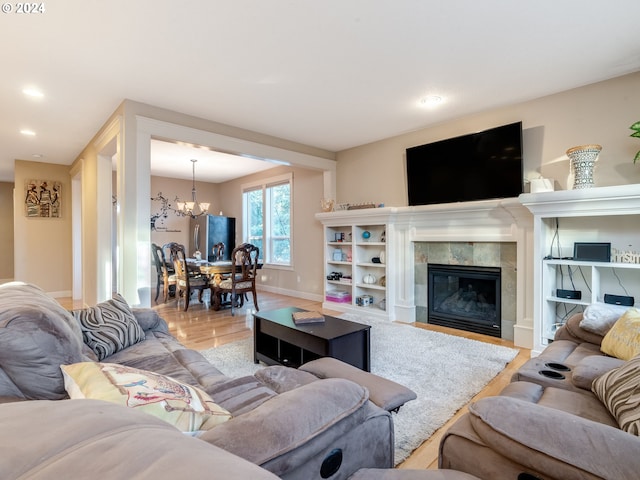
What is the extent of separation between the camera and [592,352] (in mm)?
1929

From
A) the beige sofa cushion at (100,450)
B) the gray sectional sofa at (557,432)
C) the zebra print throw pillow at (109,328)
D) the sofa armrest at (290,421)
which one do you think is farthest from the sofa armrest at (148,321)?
the gray sectional sofa at (557,432)

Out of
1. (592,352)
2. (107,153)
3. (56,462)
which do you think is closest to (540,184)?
(592,352)

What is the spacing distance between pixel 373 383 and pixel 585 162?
2.91 m

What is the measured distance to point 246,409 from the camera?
1.34 meters

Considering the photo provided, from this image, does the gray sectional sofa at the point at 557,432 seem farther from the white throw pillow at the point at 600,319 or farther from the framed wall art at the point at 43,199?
the framed wall art at the point at 43,199

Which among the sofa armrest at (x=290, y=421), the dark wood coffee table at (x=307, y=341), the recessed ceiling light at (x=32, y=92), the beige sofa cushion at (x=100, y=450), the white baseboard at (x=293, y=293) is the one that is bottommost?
the white baseboard at (x=293, y=293)

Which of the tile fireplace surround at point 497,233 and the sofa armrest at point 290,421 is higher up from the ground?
the tile fireplace surround at point 497,233

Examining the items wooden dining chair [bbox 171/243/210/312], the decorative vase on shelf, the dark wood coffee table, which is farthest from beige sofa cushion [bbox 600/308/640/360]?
wooden dining chair [bbox 171/243/210/312]

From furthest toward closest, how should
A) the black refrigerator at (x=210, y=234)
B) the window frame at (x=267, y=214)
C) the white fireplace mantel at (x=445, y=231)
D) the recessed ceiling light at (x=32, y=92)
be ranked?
the black refrigerator at (x=210, y=234)
the window frame at (x=267, y=214)
the white fireplace mantel at (x=445, y=231)
the recessed ceiling light at (x=32, y=92)

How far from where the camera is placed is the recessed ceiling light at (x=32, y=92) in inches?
130

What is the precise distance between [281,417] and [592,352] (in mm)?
1984

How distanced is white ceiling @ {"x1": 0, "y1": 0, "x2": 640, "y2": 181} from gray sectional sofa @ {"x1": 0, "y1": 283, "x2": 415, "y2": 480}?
194 cm

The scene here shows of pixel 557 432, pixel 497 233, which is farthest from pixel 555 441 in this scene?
pixel 497 233

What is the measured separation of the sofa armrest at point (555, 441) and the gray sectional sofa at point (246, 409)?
407 mm
